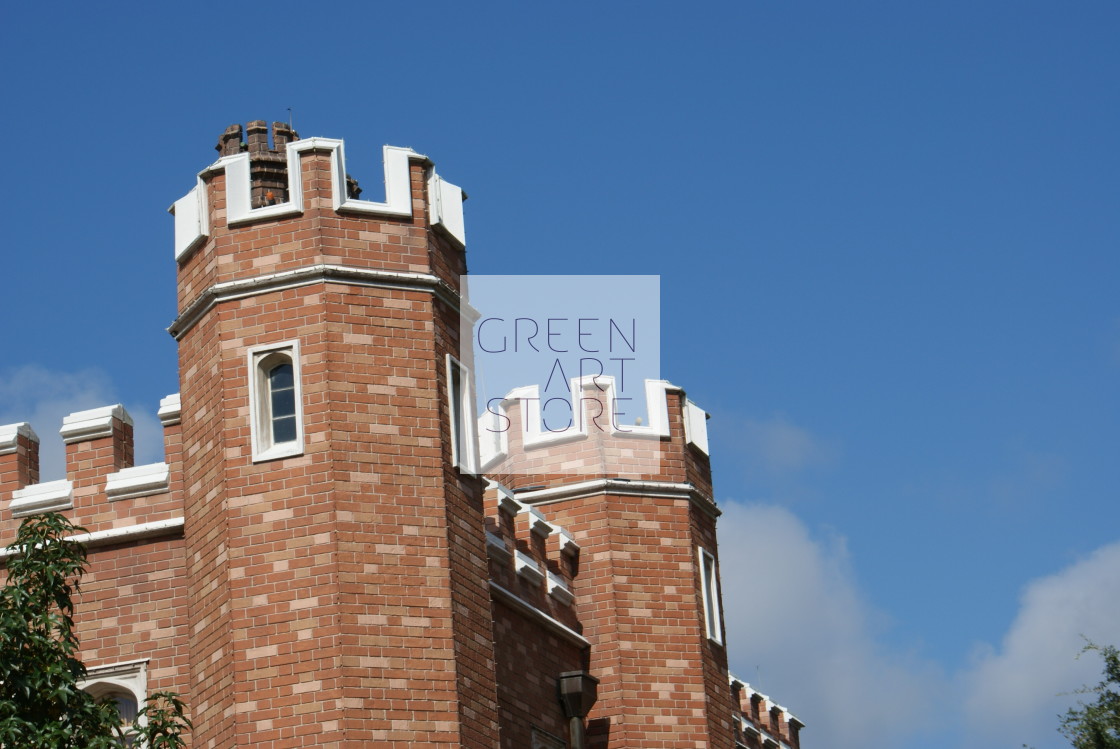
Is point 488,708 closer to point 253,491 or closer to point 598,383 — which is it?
point 253,491

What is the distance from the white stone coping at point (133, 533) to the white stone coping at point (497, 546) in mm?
3517

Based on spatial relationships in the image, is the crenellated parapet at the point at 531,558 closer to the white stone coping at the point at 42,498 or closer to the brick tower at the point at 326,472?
the brick tower at the point at 326,472

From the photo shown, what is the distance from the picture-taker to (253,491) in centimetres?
1988

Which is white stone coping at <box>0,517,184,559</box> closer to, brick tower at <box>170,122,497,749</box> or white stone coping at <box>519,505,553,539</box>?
brick tower at <box>170,122,497,749</box>

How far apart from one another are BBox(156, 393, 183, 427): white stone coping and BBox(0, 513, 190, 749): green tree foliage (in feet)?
10.6

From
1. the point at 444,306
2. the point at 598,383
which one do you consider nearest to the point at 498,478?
the point at 598,383

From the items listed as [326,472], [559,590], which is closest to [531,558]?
[559,590]

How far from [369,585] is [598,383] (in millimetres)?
7864

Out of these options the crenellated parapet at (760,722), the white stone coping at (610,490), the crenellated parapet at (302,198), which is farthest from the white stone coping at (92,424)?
the crenellated parapet at (760,722)

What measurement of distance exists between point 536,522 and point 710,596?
3.36m

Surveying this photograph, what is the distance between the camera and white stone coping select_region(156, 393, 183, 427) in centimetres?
2145

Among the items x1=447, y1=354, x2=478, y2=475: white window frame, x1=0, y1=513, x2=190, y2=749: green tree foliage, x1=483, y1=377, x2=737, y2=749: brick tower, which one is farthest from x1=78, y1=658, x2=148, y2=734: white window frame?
x1=483, y1=377, x2=737, y2=749: brick tower

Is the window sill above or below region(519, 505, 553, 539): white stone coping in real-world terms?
below

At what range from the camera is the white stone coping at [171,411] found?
2145 centimetres
